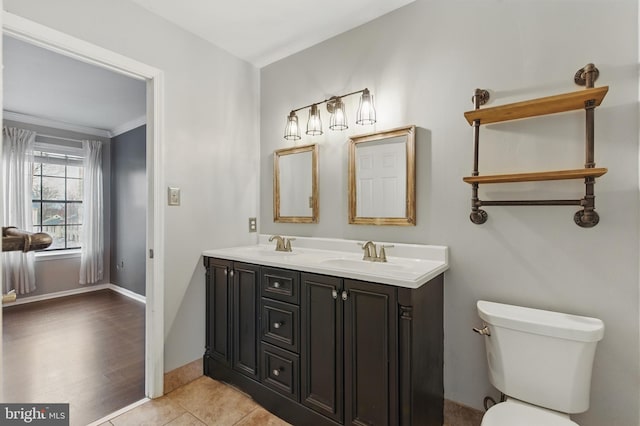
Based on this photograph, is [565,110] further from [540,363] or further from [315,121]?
[315,121]

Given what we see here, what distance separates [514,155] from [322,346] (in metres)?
1.43

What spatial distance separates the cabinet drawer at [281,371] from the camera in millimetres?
1759

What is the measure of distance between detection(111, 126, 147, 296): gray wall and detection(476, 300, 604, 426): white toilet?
4230 millimetres

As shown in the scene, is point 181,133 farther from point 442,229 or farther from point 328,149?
point 442,229

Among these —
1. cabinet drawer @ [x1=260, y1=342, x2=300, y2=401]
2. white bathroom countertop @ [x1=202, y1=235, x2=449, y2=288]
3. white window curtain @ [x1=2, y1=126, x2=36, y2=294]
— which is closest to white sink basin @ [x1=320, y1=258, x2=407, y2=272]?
white bathroom countertop @ [x1=202, y1=235, x2=449, y2=288]

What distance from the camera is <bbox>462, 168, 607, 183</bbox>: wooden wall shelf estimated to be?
51.3 inches

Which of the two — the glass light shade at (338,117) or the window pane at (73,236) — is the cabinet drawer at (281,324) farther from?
the window pane at (73,236)

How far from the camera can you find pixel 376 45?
2.06 m

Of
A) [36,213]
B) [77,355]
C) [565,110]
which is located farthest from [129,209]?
[565,110]

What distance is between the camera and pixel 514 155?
5.23 ft

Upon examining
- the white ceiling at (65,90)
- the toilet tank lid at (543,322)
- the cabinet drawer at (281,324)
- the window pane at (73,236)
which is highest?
the white ceiling at (65,90)

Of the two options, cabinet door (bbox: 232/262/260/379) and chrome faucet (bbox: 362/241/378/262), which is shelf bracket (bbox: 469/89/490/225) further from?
cabinet door (bbox: 232/262/260/379)

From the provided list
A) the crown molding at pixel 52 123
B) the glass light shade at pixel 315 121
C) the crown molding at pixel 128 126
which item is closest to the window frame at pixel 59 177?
the crown molding at pixel 52 123

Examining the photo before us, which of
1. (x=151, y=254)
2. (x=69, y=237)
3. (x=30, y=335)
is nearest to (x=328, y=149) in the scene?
(x=151, y=254)
